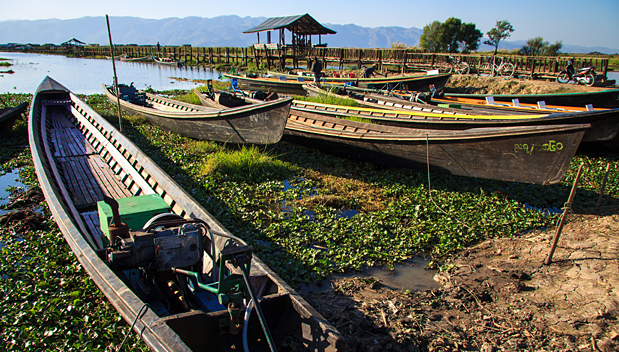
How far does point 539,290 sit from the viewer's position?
4.11 m

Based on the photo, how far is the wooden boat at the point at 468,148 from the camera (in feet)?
19.2

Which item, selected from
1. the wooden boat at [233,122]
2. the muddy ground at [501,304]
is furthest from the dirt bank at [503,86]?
the muddy ground at [501,304]

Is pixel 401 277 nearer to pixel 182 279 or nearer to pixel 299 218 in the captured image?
pixel 299 218

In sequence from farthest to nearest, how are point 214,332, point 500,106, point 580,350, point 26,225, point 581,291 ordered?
point 500,106, point 26,225, point 581,291, point 580,350, point 214,332

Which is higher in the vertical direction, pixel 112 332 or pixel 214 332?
pixel 214 332

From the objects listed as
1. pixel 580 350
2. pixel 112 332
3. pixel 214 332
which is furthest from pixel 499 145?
pixel 112 332

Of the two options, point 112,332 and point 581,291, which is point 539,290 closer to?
point 581,291

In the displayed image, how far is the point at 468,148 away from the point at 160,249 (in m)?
5.70

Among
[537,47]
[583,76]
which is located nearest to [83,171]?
[583,76]

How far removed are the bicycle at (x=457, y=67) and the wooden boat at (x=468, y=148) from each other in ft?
59.0

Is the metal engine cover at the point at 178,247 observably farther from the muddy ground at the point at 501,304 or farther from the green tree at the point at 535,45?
the green tree at the point at 535,45

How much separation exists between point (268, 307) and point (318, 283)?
4.99 feet

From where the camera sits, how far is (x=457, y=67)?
82.5ft

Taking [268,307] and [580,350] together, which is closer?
[268,307]
